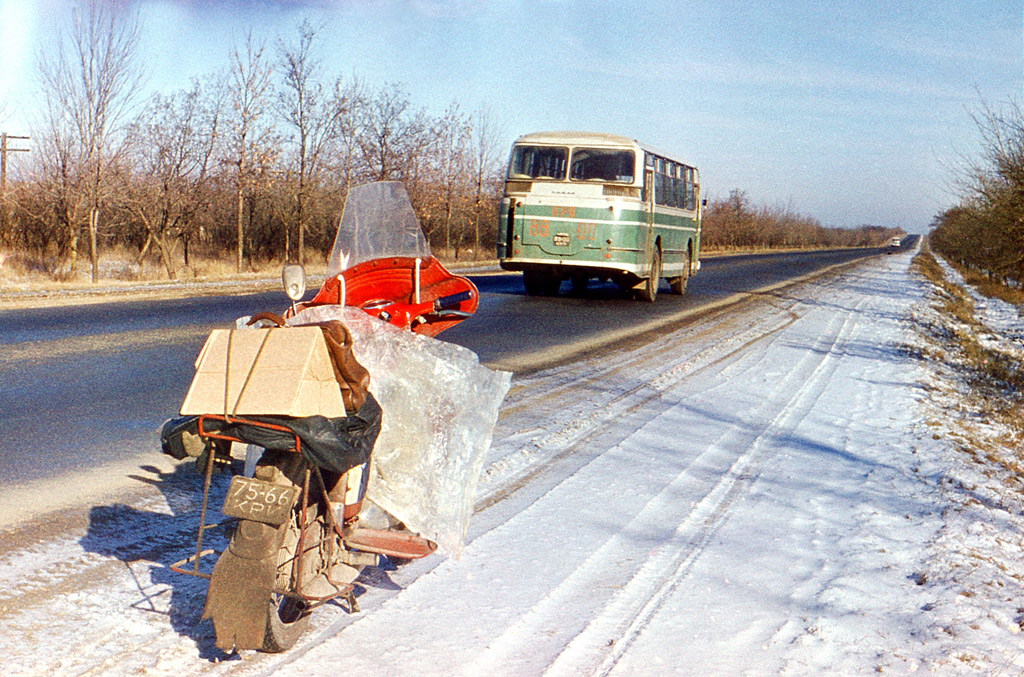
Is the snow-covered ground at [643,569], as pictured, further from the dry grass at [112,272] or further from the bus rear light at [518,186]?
the dry grass at [112,272]

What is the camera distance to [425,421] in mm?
3504

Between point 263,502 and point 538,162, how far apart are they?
16734 mm

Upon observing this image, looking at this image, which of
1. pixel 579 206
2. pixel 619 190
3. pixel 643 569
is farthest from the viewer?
pixel 579 206

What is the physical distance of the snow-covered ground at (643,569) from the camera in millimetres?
3273

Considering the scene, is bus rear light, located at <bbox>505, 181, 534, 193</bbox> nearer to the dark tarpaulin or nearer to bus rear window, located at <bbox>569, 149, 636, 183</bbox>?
bus rear window, located at <bbox>569, 149, 636, 183</bbox>

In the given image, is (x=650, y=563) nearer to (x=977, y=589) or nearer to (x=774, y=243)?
(x=977, y=589)

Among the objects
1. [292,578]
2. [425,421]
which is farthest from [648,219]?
[292,578]

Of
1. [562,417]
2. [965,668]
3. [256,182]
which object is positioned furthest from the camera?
[256,182]

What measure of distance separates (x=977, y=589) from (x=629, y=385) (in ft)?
17.1

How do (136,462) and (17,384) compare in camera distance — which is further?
(17,384)

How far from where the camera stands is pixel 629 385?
30.5 ft

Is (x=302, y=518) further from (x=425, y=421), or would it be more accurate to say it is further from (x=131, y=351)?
(x=131, y=351)

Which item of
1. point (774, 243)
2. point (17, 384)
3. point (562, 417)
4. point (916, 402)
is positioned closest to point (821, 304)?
point (916, 402)

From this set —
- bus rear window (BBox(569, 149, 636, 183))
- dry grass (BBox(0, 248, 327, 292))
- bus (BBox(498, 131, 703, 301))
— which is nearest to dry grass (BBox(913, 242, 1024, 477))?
bus (BBox(498, 131, 703, 301))
